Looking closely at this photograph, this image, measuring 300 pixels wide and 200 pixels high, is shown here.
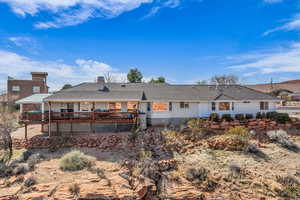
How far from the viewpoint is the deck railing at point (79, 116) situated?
15.3 m

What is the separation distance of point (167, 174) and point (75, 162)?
6170 mm

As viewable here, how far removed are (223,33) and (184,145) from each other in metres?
14.2

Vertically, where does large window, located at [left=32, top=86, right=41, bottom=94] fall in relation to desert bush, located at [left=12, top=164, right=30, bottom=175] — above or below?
above

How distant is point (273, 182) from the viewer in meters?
9.79

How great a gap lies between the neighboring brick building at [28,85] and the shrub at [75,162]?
2992 centimetres

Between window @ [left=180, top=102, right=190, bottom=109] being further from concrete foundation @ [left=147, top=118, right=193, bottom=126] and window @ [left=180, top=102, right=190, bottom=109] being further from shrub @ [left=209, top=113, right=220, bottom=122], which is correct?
shrub @ [left=209, top=113, right=220, bottom=122]

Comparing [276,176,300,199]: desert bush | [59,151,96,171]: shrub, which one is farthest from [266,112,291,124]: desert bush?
[59,151,96,171]: shrub

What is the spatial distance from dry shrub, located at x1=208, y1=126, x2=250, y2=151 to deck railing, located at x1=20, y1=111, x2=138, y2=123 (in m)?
7.76

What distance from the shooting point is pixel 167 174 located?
1003cm

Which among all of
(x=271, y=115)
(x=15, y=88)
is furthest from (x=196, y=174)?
(x=15, y=88)

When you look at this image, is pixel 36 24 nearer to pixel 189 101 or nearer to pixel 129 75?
pixel 189 101

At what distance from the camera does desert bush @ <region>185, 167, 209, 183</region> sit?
9664 mm

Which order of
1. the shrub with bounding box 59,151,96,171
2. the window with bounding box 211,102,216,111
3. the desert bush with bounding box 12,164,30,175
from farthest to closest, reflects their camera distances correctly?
the window with bounding box 211,102,216,111 → the shrub with bounding box 59,151,96,171 → the desert bush with bounding box 12,164,30,175

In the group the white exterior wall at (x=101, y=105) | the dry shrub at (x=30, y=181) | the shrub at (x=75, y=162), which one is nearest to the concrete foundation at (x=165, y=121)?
the white exterior wall at (x=101, y=105)
